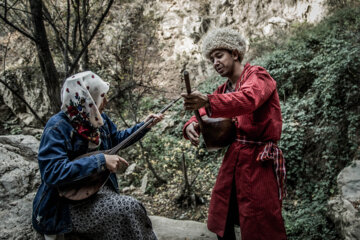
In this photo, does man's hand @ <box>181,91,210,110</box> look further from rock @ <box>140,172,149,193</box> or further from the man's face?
rock @ <box>140,172,149,193</box>

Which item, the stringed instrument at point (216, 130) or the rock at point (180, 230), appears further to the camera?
the rock at point (180, 230)

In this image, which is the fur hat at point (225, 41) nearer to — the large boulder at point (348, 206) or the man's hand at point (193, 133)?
the man's hand at point (193, 133)

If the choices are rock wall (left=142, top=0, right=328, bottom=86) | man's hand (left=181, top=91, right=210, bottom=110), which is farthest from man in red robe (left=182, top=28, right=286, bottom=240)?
rock wall (left=142, top=0, right=328, bottom=86)

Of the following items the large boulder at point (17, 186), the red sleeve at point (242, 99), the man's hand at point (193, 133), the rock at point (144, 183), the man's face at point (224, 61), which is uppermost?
the man's face at point (224, 61)

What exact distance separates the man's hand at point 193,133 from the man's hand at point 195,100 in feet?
1.81

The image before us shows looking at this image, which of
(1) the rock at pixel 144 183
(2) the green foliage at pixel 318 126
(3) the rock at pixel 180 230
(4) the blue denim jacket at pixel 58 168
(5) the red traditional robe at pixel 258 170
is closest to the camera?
(4) the blue denim jacket at pixel 58 168

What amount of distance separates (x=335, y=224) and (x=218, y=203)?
5.65 ft

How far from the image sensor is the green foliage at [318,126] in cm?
334

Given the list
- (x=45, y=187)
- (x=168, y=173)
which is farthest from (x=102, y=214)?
(x=168, y=173)

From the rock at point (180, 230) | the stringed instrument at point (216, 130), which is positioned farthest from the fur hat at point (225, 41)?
the rock at point (180, 230)

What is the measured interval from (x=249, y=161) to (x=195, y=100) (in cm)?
74

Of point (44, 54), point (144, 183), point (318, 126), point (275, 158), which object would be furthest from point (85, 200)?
point (318, 126)

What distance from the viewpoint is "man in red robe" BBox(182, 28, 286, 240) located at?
1688 millimetres

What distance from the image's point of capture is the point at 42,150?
136 cm
